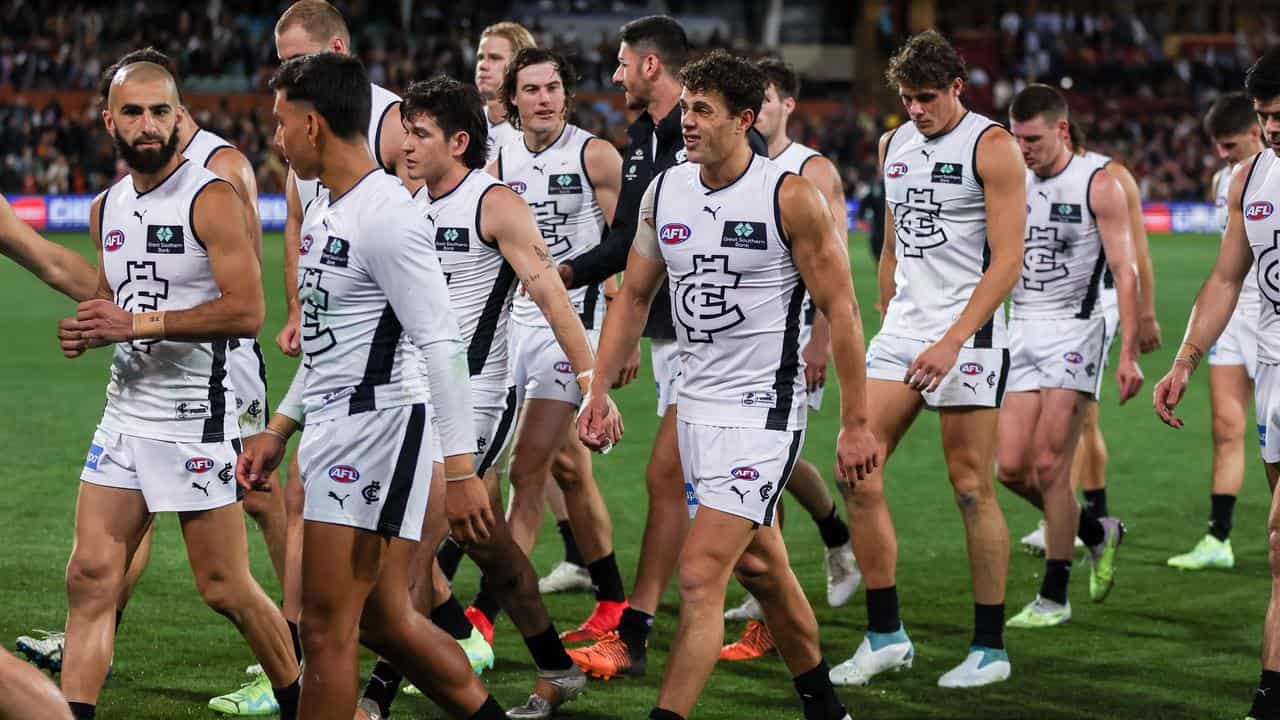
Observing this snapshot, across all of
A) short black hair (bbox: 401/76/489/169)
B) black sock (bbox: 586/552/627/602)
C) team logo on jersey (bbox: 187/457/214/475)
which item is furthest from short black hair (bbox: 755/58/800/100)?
team logo on jersey (bbox: 187/457/214/475)

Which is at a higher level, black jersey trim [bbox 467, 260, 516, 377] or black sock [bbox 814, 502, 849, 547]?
black jersey trim [bbox 467, 260, 516, 377]

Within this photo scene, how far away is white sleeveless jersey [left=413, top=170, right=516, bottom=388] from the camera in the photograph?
6188mm

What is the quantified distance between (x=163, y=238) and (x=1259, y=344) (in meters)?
3.94

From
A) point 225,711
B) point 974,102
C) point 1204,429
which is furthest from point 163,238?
point 974,102

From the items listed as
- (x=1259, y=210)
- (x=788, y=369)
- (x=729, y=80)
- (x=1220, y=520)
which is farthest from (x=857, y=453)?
(x=1220, y=520)

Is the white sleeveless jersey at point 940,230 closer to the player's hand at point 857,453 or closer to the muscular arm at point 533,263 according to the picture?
the player's hand at point 857,453

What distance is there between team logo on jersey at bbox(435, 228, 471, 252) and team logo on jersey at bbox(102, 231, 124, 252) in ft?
4.38

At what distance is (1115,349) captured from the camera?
17781 millimetres

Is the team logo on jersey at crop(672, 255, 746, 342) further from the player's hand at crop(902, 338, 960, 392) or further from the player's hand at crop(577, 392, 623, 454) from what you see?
the player's hand at crop(902, 338, 960, 392)

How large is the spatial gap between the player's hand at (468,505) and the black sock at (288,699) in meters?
1.25

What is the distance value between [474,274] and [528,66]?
1.44m

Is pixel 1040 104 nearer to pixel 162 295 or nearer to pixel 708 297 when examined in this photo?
pixel 708 297

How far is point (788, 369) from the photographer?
5.39m

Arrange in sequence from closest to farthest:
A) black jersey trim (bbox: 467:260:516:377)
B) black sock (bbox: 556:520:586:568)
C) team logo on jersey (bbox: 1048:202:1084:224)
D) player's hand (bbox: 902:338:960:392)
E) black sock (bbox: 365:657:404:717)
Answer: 1. black sock (bbox: 365:657:404:717)
2. player's hand (bbox: 902:338:960:392)
3. black jersey trim (bbox: 467:260:516:377)
4. team logo on jersey (bbox: 1048:202:1084:224)
5. black sock (bbox: 556:520:586:568)
